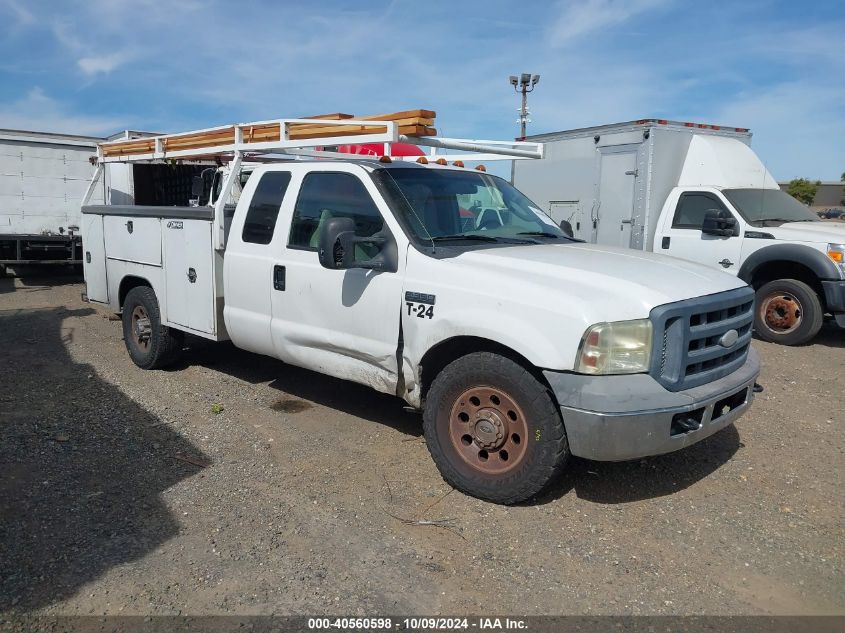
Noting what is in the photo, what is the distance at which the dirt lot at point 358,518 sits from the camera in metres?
3.07

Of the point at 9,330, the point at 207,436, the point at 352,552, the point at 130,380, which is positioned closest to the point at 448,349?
the point at 352,552

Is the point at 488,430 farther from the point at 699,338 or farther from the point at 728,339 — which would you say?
the point at 728,339

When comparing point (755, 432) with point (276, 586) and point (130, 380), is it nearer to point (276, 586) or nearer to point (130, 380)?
point (276, 586)

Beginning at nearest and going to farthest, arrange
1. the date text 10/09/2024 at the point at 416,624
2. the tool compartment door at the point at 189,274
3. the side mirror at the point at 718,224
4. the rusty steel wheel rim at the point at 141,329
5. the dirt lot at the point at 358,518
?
the date text 10/09/2024 at the point at 416,624 < the dirt lot at the point at 358,518 < the tool compartment door at the point at 189,274 < the rusty steel wheel rim at the point at 141,329 < the side mirror at the point at 718,224

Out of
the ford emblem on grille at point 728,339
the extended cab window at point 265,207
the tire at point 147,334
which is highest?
the extended cab window at point 265,207

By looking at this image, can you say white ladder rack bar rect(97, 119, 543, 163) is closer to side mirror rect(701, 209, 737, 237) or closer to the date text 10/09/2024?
the date text 10/09/2024

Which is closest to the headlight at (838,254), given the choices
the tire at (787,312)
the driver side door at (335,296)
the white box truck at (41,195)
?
the tire at (787,312)

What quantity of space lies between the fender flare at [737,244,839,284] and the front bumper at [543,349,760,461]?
527 centimetres

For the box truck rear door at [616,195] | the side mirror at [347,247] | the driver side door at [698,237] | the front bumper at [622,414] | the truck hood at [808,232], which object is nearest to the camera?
the front bumper at [622,414]

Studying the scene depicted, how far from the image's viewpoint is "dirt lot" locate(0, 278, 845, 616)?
3.07 metres

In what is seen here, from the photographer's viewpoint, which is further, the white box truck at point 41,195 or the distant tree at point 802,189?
the distant tree at point 802,189

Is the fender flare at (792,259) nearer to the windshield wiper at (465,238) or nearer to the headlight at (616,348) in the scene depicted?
the windshield wiper at (465,238)

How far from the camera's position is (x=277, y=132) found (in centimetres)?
527

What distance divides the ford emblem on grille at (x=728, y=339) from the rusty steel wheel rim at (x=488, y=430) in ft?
4.05
